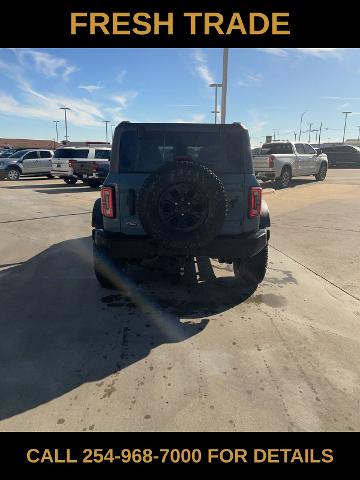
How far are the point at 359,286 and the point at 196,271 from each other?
223 centimetres

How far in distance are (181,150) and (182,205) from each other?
0.85 meters

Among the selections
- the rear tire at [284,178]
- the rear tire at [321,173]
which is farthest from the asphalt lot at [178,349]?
the rear tire at [321,173]

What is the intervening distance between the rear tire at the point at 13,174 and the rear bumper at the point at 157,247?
1896cm

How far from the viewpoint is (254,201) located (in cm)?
384

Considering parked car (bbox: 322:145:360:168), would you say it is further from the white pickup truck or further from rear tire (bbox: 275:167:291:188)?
rear tire (bbox: 275:167:291:188)

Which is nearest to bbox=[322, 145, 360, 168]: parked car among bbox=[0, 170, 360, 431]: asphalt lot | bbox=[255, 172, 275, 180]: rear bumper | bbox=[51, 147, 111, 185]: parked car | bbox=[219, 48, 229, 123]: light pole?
bbox=[255, 172, 275, 180]: rear bumper

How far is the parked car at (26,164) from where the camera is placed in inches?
790

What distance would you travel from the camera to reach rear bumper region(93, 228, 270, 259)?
3.70 m

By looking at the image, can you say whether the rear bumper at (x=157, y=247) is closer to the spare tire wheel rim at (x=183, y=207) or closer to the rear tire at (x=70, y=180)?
the spare tire wheel rim at (x=183, y=207)

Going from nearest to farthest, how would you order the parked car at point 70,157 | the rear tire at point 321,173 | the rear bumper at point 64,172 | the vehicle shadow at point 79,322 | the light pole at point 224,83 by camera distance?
the vehicle shadow at point 79,322
the light pole at point 224,83
the parked car at point 70,157
the rear bumper at point 64,172
the rear tire at point 321,173
